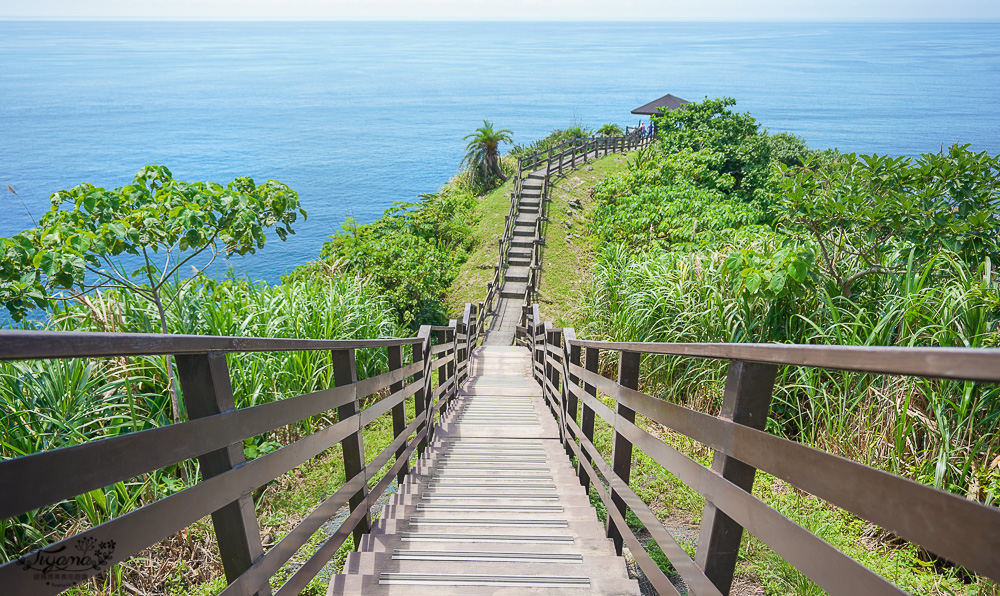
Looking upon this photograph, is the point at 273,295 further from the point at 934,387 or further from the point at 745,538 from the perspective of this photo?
the point at 934,387

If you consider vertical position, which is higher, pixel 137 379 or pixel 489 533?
pixel 137 379

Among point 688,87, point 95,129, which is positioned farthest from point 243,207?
point 688,87

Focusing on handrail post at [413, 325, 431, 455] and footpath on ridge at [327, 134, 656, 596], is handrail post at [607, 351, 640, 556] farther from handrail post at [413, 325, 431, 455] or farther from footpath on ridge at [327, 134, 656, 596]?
handrail post at [413, 325, 431, 455]

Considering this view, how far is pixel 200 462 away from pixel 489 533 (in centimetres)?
→ 172

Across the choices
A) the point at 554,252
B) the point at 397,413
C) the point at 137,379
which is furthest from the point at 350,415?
the point at 554,252

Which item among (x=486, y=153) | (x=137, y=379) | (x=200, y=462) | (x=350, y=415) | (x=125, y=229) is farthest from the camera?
(x=486, y=153)

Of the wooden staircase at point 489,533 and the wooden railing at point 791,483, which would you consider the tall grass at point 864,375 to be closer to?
the wooden staircase at point 489,533

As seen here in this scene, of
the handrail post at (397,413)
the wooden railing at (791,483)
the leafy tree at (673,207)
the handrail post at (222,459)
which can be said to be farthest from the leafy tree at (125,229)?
the leafy tree at (673,207)

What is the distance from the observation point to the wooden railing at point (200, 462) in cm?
91

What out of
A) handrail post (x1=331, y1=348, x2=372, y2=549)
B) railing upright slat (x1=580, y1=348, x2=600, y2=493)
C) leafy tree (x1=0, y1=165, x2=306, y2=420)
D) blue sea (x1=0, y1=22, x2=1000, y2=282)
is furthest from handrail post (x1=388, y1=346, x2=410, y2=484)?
blue sea (x1=0, y1=22, x2=1000, y2=282)

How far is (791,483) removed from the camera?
1077mm

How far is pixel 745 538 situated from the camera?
3615 mm

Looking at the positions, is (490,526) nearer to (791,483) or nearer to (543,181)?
(791,483)

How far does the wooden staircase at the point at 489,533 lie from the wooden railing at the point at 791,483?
0.33m
